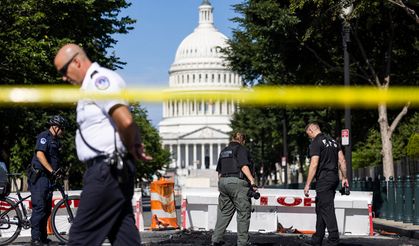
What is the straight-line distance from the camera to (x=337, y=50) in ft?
102

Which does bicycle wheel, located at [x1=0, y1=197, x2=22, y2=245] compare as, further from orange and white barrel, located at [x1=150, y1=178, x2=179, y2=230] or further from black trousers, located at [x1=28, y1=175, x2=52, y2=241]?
orange and white barrel, located at [x1=150, y1=178, x2=179, y2=230]

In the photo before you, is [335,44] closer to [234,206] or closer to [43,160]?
[234,206]

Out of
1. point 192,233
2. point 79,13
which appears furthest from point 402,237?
point 79,13

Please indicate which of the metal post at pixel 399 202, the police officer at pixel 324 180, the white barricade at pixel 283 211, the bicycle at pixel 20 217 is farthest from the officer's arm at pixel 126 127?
the metal post at pixel 399 202

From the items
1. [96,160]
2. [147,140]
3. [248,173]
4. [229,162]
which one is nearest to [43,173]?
[229,162]

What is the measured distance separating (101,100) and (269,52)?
25.8m

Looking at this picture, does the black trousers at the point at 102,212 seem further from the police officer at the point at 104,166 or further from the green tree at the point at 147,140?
the green tree at the point at 147,140

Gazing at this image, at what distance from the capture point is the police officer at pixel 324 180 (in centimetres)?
1314

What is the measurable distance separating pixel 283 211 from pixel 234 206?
490 centimetres

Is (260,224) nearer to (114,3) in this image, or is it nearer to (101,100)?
(101,100)

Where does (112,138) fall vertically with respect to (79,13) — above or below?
below

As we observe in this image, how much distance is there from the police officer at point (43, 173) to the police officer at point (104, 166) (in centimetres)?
662

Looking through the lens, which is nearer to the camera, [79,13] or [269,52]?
[269,52]

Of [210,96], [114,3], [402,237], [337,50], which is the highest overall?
[114,3]
